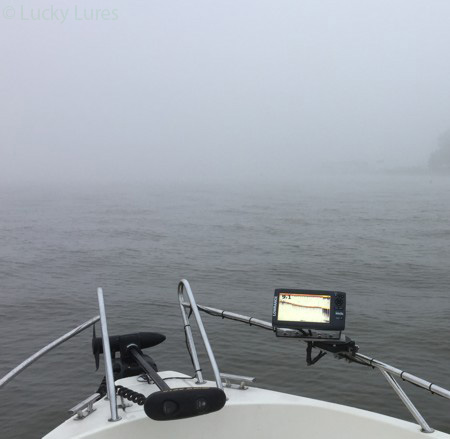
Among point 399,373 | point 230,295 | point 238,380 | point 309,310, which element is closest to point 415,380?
point 399,373

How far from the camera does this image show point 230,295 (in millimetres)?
11625

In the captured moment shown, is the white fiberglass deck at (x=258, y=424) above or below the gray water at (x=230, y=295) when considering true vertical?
above

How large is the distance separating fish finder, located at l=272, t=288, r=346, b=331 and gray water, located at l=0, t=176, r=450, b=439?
3.69 m

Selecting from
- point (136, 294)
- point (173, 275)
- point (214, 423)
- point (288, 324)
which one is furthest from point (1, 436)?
point (173, 275)

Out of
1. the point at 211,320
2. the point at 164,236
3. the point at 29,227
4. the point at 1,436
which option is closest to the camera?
the point at 1,436

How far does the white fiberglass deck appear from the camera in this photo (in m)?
2.84

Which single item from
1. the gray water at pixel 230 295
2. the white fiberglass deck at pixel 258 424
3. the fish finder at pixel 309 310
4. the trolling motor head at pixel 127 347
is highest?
the fish finder at pixel 309 310

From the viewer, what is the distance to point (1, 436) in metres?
5.68

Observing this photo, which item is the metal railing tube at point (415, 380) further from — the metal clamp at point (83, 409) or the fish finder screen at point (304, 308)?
the metal clamp at point (83, 409)

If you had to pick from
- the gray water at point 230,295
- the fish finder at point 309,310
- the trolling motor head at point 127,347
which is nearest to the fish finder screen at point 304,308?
the fish finder at point 309,310

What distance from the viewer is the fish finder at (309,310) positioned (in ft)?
9.53

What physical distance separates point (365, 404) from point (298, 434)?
360cm

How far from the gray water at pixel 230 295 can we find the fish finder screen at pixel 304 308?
12.1 feet

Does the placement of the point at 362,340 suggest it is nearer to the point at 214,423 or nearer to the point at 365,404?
the point at 365,404
